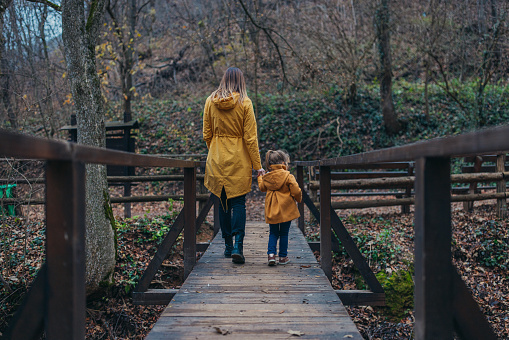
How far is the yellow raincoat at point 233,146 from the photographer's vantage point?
454 centimetres

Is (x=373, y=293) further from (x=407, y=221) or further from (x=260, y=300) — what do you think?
(x=407, y=221)

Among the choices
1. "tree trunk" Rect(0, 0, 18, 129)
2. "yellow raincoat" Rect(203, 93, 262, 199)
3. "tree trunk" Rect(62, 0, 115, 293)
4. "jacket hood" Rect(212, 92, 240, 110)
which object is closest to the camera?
"jacket hood" Rect(212, 92, 240, 110)

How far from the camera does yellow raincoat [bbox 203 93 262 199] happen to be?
4.54 meters

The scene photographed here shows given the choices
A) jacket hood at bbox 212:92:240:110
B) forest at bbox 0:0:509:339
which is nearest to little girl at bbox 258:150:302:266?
jacket hood at bbox 212:92:240:110

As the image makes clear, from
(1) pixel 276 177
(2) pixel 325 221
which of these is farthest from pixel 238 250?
(2) pixel 325 221

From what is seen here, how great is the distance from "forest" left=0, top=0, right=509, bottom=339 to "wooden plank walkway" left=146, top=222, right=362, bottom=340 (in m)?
2.08

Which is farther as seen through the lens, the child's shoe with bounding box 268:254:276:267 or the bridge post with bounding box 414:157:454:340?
the child's shoe with bounding box 268:254:276:267

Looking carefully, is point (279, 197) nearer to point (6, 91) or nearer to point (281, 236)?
point (281, 236)

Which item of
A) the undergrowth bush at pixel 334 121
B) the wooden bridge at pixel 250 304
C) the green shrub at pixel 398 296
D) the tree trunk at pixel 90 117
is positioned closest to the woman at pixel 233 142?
the wooden bridge at pixel 250 304

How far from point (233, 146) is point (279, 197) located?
81cm

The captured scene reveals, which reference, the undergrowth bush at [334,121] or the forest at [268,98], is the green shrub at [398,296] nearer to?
the forest at [268,98]

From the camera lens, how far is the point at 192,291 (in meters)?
3.63

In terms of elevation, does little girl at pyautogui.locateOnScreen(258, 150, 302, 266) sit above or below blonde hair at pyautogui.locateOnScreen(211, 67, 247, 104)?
below

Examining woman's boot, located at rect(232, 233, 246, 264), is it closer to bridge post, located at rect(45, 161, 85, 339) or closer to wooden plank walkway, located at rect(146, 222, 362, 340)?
wooden plank walkway, located at rect(146, 222, 362, 340)
